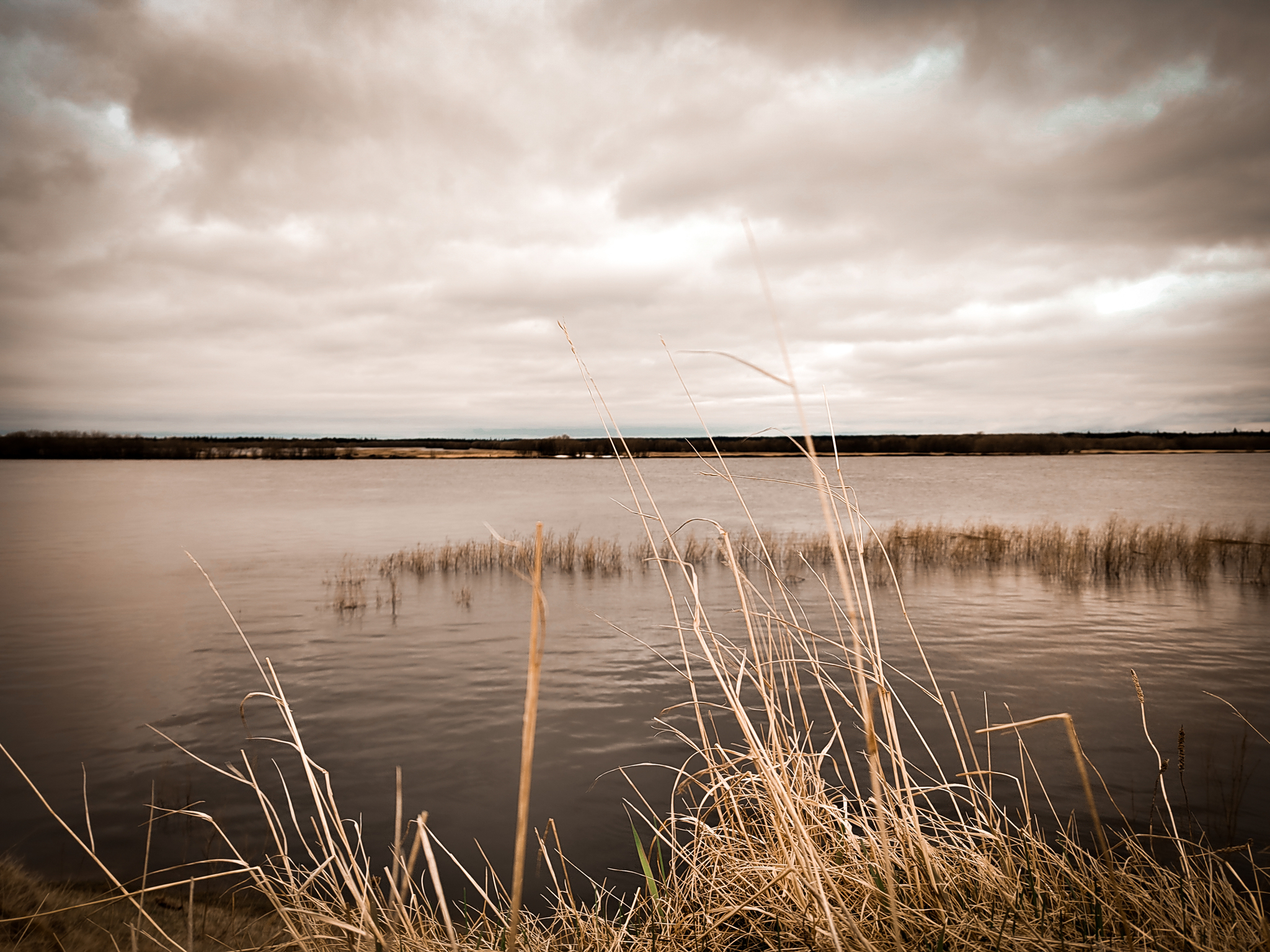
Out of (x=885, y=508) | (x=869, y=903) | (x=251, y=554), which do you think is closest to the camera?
(x=869, y=903)

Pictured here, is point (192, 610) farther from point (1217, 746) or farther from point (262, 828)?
point (1217, 746)

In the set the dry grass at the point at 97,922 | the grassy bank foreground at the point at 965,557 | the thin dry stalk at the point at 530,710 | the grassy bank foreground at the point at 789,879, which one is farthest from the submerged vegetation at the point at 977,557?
the thin dry stalk at the point at 530,710

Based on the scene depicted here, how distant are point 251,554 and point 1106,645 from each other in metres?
20.1

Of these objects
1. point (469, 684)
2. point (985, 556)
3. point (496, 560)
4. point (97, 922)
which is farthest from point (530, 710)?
point (985, 556)

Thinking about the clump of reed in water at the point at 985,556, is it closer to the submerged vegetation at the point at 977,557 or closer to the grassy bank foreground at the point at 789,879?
the submerged vegetation at the point at 977,557

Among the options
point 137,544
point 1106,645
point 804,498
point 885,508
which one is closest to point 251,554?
point 137,544

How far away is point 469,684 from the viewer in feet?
27.8

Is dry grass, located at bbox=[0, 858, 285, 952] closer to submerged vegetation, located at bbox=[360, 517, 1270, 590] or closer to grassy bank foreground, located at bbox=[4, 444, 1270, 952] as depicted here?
grassy bank foreground, located at bbox=[4, 444, 1270, 952]

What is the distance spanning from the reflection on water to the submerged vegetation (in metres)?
0.99

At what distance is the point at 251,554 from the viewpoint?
1822 cm

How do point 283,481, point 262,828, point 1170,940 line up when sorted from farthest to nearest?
point 283,481
point 262,828
point 1170,940

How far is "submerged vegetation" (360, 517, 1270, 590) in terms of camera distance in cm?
1522

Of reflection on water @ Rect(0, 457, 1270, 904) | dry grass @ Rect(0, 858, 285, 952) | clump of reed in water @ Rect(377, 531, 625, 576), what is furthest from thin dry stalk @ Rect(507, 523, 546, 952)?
clump of reed in water @ Rect(377, 531, 625, 576)

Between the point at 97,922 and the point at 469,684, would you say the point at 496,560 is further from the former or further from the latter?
the point at 97,922
